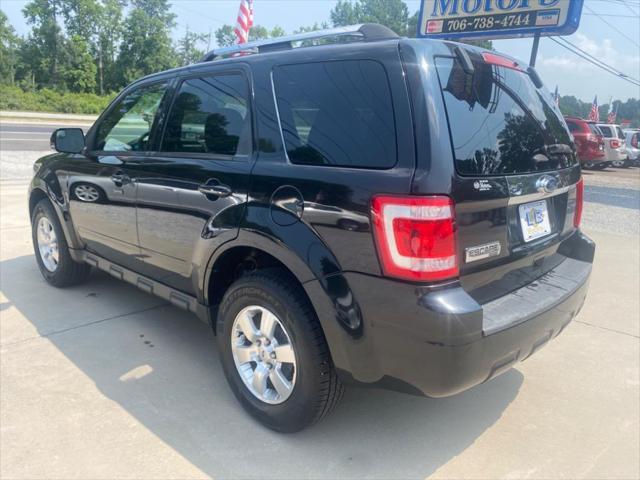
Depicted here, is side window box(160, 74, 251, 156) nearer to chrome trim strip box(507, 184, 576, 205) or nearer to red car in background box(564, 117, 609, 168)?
chrome trim strip box(507, 184, 576, 205)

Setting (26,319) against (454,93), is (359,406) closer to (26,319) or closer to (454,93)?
(454,93)

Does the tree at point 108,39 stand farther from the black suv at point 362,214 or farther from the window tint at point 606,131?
the black suv at point 362,214

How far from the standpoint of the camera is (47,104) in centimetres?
4266

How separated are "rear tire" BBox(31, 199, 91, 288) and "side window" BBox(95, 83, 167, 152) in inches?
36.6

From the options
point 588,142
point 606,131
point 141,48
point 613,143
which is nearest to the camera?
point 588,142

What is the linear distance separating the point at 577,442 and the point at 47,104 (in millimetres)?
47958

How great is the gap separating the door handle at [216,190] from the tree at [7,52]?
5946 cm

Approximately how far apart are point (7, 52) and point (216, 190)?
214 ft

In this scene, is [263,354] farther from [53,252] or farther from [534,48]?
[534,48]

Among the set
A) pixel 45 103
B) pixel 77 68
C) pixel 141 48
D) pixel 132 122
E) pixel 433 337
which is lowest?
pixel 433 337

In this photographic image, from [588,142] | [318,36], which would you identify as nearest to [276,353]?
[318,36]

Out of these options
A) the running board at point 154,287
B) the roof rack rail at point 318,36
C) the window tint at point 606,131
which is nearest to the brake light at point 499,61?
the roof rack rail at point 318,36

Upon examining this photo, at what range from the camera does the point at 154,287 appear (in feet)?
11.4

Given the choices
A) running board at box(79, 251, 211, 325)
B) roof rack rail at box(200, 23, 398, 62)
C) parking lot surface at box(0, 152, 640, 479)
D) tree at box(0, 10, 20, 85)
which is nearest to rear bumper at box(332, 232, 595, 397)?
parking lot surface at box(0, 152, 640, 479)
